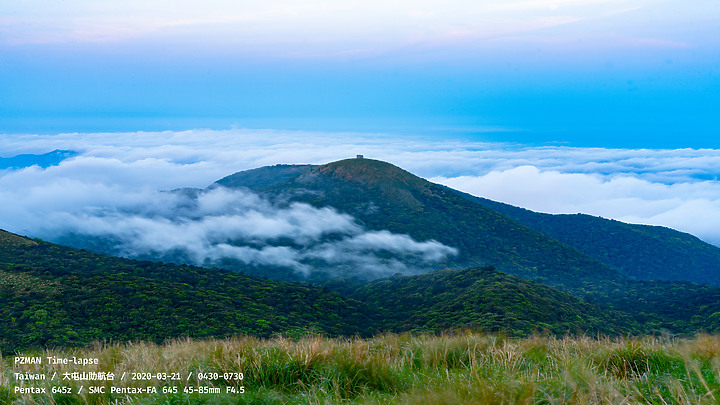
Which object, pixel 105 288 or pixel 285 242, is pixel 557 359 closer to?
pixel 105 288

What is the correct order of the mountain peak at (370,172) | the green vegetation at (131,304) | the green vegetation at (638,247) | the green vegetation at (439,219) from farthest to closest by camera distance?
1. the mountain peak at (370,172)
2. the green vegetation at (638,247)
3. the green vegetation at (439,219)
4. the green vegetation at (131,304)

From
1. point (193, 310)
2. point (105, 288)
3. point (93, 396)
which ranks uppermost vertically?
point (93, 396)

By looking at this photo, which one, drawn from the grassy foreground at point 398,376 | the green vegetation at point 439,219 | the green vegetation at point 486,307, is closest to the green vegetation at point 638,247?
the green vegetation at point 439,219

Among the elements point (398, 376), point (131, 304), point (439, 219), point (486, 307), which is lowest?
point (486, 307)

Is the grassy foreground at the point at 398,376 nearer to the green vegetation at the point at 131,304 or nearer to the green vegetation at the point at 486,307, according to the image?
the green vegetation at the point at 131,304

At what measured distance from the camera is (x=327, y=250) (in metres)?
144

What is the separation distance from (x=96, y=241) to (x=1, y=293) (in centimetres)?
15508

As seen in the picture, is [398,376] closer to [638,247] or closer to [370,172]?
[370,172]

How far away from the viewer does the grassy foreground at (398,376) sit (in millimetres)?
3936

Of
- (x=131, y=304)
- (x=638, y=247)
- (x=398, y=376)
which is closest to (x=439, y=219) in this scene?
(x=638, y=247)

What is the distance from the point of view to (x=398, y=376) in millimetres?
5293

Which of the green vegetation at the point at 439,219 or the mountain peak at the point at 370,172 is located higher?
the mountain peak at the point at 370,172

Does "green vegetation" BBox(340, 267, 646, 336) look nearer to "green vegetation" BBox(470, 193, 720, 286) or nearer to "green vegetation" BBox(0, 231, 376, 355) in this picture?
"green vegetation" BBox(0, 231, 376, 355)

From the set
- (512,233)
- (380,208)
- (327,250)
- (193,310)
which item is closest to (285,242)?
(327,250)
